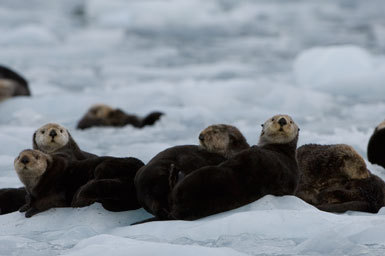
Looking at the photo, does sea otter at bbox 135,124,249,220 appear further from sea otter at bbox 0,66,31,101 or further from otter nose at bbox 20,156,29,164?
sea otter at bbox 0,66,31,101

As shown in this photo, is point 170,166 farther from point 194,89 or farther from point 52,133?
point 194,89

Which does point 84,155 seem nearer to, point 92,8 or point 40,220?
point 40,220

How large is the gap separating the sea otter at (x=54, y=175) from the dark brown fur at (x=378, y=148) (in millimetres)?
3101

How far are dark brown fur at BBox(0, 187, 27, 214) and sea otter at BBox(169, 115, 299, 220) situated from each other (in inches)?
61.2

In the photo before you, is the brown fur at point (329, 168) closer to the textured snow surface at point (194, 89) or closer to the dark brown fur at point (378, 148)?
the textured snow surface at point (194, 89)

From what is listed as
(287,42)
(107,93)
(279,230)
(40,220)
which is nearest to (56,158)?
(40,220)

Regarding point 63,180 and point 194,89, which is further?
point 194,89

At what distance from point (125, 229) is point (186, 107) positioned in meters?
7.79

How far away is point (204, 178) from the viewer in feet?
14.3

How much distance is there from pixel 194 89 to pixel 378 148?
6.66m

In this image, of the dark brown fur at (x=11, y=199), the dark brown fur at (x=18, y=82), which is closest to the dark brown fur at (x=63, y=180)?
the dark brown fur at (x=11, y=199)

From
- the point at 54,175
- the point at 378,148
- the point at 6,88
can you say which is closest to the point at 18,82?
the point at 6,88

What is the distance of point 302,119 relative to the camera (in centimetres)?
1120

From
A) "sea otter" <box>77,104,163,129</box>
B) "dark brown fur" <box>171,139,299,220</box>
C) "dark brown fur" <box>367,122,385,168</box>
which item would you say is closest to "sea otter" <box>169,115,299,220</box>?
"dark brown fur" <box>171,139,299,220</box>
